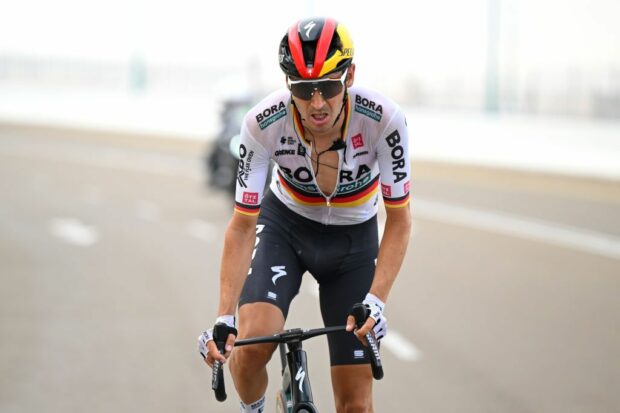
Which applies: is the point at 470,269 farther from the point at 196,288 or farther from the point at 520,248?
the point at 196,288

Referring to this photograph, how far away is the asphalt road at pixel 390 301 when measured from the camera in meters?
7.61

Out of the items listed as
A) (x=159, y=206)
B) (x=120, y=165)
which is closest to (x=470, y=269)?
(x=159, y=206)

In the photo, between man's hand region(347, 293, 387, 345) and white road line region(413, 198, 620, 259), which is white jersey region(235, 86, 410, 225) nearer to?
man's hand region(347, 293, 387, 345)

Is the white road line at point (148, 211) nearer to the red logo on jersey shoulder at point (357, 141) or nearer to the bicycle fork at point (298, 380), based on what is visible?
the red logo on jersey shoulder at point (357, 141)

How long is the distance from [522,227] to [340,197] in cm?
1101

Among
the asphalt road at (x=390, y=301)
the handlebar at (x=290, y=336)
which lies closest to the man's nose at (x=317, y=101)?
the handlebar at (x=290, y=336)

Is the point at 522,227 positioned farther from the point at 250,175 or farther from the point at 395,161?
the point at 250,175

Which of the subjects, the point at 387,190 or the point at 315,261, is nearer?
the point at 387,190

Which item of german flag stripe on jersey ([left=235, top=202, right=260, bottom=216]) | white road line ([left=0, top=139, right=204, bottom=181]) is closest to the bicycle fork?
german flag stripe on jersey ([left=235, top=202, right=260, bottom=216])

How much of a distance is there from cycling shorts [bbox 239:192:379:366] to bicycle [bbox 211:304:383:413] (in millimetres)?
306

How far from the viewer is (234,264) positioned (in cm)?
468

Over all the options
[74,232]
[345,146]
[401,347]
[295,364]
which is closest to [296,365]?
[295,364]

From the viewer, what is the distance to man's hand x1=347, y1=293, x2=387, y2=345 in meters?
4.29

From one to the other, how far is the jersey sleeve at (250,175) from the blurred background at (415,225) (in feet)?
8.93
